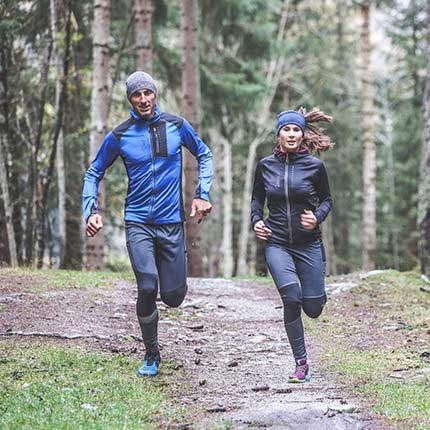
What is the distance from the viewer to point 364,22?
2548cm

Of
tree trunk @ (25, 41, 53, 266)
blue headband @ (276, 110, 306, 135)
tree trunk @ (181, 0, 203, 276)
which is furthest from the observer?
tree trunk @ (181, 0, 203, 276)

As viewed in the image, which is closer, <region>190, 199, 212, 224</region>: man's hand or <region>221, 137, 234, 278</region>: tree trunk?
<region>190, 199, 212, 224</region>: man's hand

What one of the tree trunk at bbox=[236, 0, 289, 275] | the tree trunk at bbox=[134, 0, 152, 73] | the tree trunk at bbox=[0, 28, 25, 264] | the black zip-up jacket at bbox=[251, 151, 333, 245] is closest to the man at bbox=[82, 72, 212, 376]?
the black zip-up jacket at bbox=[251, 151, 333, 245]

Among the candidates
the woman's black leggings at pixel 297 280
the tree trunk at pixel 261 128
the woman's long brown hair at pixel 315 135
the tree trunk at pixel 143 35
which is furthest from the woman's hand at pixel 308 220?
the tree trunk at pixel 261 128

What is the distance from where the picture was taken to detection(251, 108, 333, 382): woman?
268 inches

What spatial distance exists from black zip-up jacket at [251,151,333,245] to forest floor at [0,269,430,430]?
4.72ft

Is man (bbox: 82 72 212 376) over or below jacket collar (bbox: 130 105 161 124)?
below

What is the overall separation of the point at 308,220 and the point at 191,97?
10943mm

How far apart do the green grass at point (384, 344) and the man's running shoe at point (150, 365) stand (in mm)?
1825

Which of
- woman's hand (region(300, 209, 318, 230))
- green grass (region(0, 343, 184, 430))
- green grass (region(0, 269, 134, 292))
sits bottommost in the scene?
green grass (region(0, 343, 184, 430))

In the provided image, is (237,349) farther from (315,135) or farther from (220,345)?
(315,135)

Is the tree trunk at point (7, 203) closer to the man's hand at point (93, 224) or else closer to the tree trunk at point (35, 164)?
the tree trunk at point (35, 164)

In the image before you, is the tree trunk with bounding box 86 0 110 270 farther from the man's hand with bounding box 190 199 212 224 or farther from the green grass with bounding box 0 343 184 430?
the man's hand with bounding box 190 199 212 224

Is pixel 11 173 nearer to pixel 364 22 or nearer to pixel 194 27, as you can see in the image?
pixel 194 27
